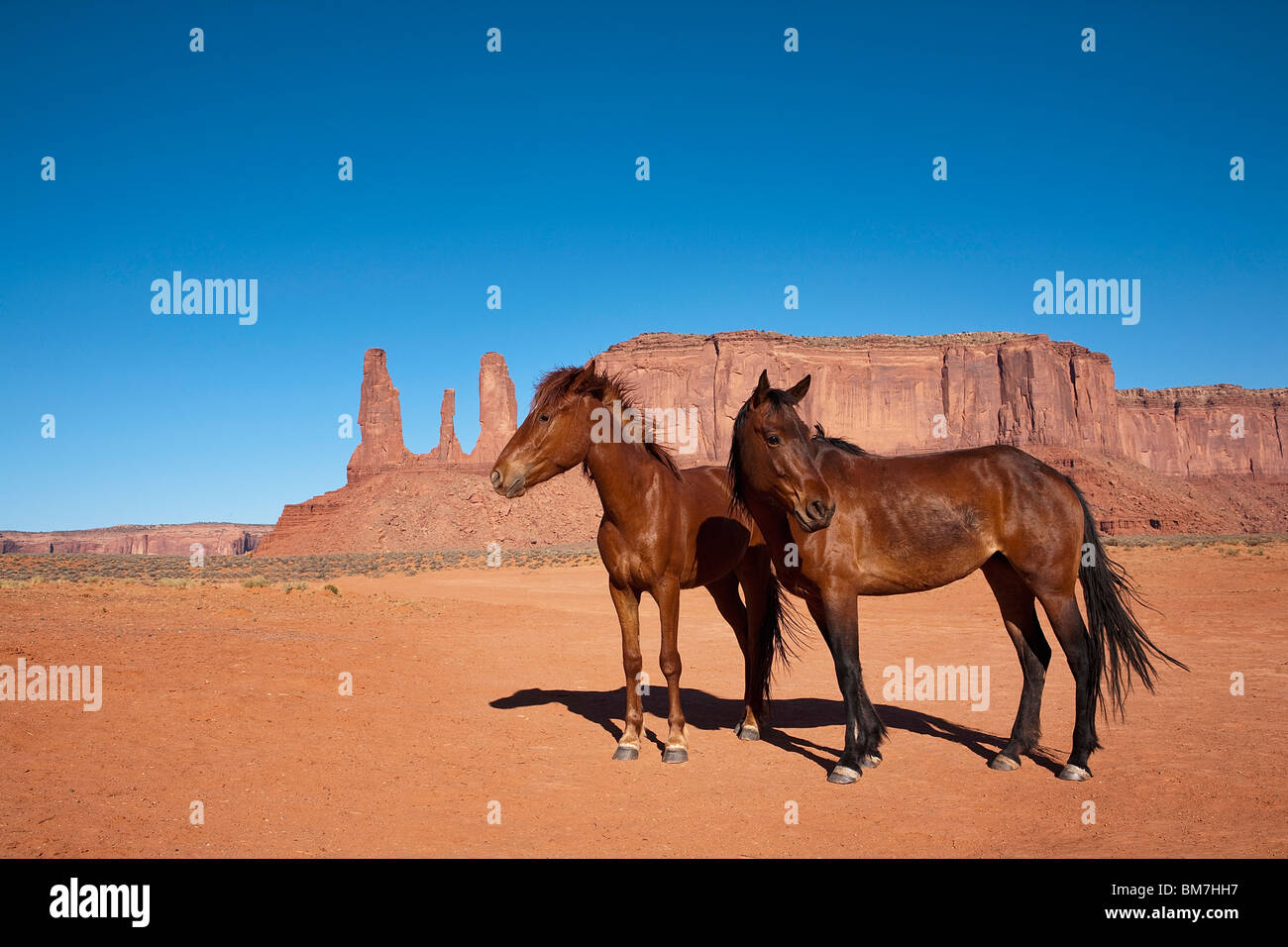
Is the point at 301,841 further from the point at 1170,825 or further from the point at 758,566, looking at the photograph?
the point at 1170,825

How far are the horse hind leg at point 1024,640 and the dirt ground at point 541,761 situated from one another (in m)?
0.35

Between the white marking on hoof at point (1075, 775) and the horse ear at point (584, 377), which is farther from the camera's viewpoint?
the horse ear at point (584, 377)

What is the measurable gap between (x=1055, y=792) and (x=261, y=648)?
32.8ft

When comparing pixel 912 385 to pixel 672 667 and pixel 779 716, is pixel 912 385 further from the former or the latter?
pixel 672 667

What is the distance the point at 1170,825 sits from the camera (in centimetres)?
543

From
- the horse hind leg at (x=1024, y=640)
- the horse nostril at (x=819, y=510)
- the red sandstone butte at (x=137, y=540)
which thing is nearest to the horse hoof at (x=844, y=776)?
the horse hind leg at (x=1024, y=640)

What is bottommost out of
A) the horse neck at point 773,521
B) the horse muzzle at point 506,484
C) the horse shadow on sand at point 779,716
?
the horse shadow on sand at point 779,716

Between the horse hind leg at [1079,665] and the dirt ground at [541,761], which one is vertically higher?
the horse hind leg at [1079,665]

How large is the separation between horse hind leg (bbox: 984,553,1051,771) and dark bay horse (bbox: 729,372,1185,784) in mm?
45

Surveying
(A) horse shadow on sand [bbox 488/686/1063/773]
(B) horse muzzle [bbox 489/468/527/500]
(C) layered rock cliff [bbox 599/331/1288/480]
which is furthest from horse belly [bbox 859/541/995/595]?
(C) layered rock cliff [bbox 599/331/1288/480]

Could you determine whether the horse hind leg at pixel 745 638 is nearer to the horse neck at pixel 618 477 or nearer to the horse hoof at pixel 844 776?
the horse neck at pixel 618 477

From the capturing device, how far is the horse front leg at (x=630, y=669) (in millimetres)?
7395

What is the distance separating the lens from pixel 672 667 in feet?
24.5
